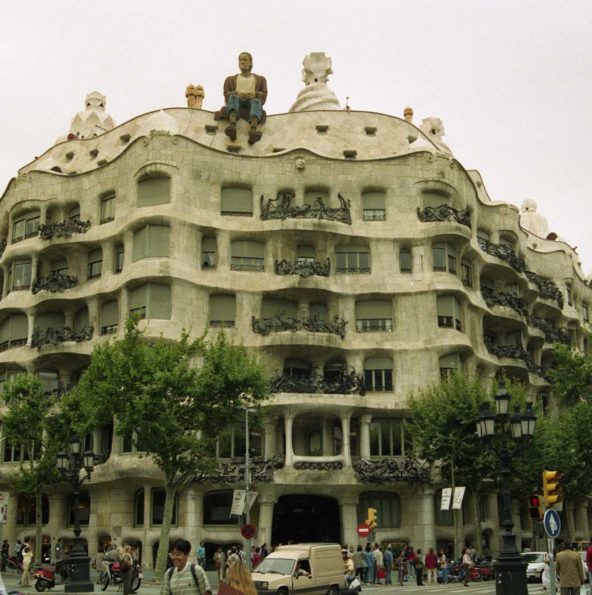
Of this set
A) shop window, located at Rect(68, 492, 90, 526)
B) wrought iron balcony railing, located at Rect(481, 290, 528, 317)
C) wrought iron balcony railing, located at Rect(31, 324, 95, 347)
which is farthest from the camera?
wrought iron balcony railing, located at Rect(481, 290, 528, 317)

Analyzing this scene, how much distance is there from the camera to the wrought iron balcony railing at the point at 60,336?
48531 mm

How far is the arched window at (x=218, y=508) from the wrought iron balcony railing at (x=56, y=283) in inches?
532

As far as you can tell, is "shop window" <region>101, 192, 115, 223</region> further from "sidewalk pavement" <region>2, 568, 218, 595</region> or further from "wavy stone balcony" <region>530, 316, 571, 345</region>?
"wavy stone balcony" <region>530, 316, 571, 345</region>

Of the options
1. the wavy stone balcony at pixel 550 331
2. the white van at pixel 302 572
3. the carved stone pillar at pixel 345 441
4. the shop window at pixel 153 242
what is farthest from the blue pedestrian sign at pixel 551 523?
the wavy stone balcony at pixel 550 331

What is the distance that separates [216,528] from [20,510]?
12413 mm

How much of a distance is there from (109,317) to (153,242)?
190 inches

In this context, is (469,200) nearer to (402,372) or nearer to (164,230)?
(402,372)

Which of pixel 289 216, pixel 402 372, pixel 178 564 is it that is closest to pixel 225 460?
pixel 402 372

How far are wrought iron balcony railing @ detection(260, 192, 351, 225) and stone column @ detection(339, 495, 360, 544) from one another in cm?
1432

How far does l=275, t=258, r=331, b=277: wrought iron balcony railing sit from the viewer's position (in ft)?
158

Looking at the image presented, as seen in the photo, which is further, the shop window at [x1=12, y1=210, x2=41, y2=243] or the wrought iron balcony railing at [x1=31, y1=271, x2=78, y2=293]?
the shop window at [x1=12, y1=210, x2=41, y2=243]

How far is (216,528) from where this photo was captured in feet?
149

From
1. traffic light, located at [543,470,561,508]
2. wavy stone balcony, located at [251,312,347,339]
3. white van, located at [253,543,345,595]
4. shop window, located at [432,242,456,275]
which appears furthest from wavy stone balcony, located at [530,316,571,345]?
traffic light, located at [543,470,561,508]

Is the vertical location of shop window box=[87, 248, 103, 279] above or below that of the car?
above
